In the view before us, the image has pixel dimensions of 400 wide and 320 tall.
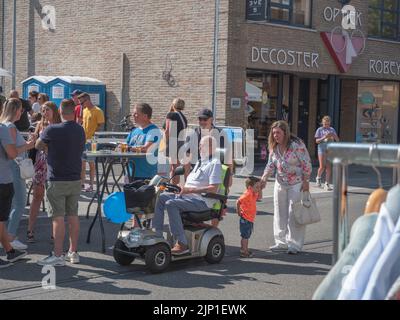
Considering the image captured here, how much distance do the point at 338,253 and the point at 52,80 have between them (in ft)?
60.8

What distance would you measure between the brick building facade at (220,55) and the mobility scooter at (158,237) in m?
10.7

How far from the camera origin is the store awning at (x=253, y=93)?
20.2 m

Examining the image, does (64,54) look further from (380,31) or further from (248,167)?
(380,31)

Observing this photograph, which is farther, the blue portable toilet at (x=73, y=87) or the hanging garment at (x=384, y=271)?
the blue portable toilet at (x=73, y=87)

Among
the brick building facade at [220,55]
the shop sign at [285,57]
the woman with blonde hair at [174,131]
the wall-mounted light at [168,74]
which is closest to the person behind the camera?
the woman with blonde hair at [174,131]

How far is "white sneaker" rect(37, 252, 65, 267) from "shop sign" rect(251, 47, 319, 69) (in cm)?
1223

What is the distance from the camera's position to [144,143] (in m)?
9.21

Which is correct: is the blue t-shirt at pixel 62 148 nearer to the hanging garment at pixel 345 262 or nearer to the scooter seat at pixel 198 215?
the scooter seat at pixel 198 215

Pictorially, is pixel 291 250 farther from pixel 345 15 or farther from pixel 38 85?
pixel 38 85

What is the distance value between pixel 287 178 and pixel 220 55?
10.4 m

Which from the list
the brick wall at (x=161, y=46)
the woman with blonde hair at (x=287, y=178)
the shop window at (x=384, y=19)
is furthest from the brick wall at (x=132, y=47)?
the woman with blonde hair at (x=287, y=178)

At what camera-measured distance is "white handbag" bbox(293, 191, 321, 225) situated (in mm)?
8883

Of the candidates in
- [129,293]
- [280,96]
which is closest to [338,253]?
[129,293]

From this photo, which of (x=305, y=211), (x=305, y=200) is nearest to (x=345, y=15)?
(x=305, y=200)
